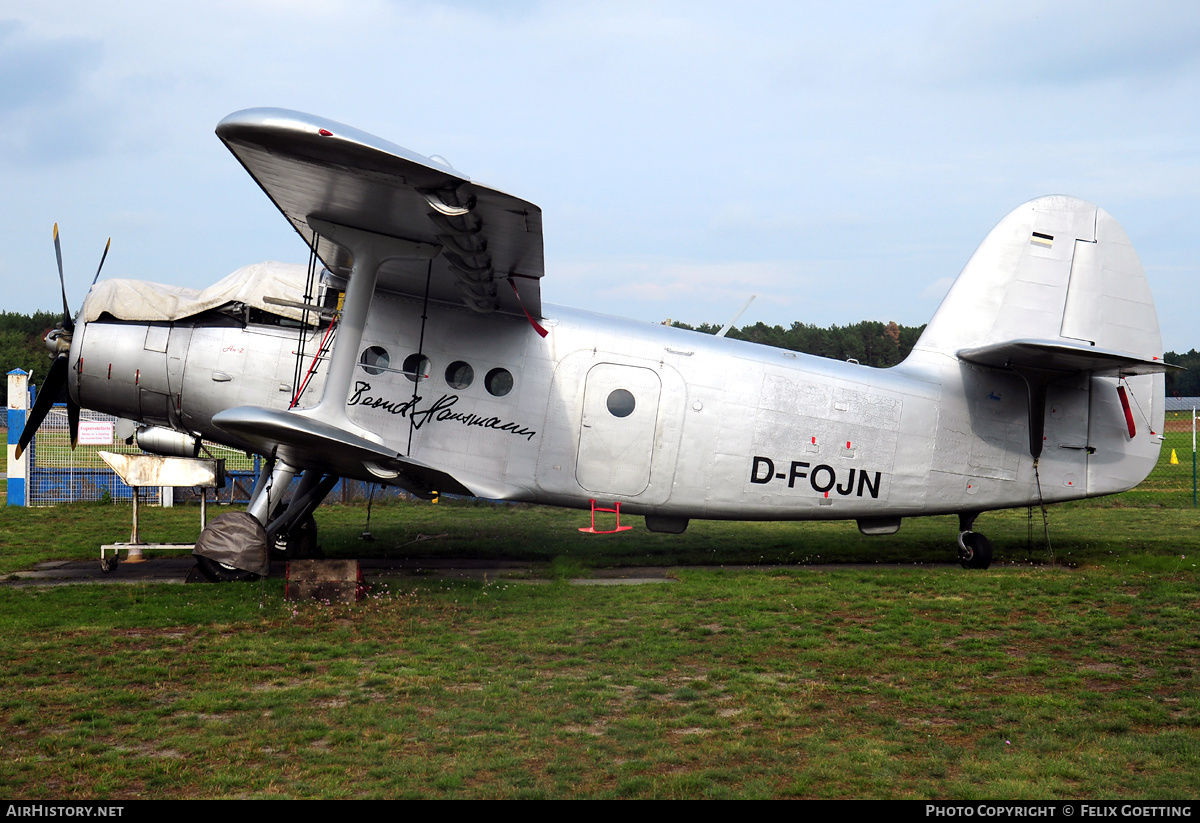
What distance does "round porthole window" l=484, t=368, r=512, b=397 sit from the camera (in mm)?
9367

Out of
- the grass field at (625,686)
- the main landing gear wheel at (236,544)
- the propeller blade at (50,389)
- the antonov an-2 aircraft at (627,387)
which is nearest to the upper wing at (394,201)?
the antonov an-2 aircraft at (627,387)

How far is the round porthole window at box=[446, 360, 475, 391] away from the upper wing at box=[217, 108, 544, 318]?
0.75m

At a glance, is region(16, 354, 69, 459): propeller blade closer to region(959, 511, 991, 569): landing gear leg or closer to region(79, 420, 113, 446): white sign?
region(79, 420, 113, 446): white sign

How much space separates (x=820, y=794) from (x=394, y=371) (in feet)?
22.1

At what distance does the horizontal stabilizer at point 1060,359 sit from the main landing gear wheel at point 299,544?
346 inches

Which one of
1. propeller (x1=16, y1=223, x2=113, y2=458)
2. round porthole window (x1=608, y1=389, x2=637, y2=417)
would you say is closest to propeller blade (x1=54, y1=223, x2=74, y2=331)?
propeller (x1=16, y1=223, x2=113, y2=458)

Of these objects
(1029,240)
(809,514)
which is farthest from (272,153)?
(1029,240)

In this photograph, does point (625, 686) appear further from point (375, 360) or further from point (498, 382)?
point (375, 360)

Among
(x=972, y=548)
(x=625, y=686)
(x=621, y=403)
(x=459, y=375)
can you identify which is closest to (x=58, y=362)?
(x=459, y=375)

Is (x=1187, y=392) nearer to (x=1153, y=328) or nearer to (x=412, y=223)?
(x=1153, y=328)

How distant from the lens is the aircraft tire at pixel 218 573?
8.80 m

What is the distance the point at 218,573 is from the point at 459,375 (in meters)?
3.32

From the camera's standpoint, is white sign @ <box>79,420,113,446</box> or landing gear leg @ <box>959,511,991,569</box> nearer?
landing gear leg @ <box>959,511,991,569</box>

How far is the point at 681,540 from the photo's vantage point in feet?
45.3
